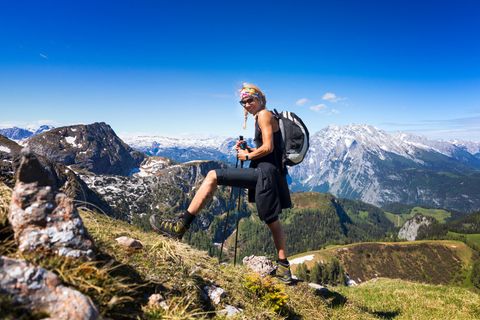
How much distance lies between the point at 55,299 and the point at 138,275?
2.07m

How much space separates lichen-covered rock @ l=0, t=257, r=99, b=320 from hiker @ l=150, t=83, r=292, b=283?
4.39m

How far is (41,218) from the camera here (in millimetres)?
4410

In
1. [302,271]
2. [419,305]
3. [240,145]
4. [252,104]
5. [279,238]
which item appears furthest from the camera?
[302,271]

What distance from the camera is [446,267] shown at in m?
199

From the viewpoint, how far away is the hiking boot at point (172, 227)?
8.01m

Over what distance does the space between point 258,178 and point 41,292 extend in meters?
5.68

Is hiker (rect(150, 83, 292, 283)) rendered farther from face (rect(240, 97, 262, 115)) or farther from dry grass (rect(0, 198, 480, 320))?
dry grass (rect(0, 198, 480, 320))

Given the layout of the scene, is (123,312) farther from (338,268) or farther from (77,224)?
(338,268)

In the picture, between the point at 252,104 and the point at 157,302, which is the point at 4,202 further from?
the point at 252,104

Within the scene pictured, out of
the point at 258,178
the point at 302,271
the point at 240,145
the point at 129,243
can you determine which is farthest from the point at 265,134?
the point at 302,271

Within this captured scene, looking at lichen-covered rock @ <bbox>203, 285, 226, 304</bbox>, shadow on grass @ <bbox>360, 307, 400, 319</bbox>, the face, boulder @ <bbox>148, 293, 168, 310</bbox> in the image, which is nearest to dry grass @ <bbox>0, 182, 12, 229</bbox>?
boulder @ <bbox>148, 293, 168, 310</bbox>

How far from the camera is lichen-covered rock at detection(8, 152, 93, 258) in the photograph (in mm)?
4270

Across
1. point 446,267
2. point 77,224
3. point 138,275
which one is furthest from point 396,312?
point 446,267

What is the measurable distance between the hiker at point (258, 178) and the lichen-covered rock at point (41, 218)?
11.6 feet
